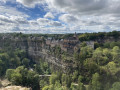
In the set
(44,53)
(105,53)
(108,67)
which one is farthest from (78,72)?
(44,53)

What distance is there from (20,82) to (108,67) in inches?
575

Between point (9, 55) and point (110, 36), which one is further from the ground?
point (110, 36)

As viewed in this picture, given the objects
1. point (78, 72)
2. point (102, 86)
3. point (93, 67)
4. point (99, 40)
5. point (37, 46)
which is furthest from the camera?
point (37, 46)

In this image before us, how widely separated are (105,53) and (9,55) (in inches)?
1077

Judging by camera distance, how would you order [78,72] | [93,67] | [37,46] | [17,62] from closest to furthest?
[93,67], [78,72], [17,62], [37,46]

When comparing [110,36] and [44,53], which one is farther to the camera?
[44,53]

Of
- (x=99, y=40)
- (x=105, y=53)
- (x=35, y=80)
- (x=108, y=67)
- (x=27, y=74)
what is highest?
(x=99, y=40)

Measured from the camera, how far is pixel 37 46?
36.8 meters

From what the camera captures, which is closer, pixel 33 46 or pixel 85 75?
pixel 85 75

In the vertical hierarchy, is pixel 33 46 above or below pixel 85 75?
above

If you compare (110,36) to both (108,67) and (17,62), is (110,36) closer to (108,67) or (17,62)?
(108,67)

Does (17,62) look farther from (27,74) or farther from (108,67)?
(108,67)

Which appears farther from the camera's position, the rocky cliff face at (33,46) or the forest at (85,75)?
the rocky cliff face at (33,46)

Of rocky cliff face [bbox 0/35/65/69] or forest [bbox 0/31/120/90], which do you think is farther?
rocky cliff face [bbox 0/35/65/69]
